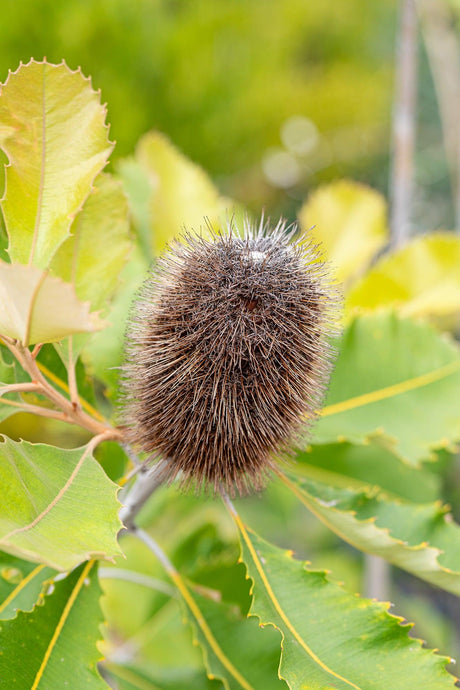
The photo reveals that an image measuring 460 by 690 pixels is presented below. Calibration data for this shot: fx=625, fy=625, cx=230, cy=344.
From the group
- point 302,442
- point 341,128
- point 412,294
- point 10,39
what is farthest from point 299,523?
point 341,128

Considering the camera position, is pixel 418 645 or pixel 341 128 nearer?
pixel 418 645

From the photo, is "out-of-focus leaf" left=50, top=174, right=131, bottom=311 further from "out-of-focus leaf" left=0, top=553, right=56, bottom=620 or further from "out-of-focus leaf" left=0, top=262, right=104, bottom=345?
"out-of-focus leaf" left=0, top=553, right=56, bottom=620

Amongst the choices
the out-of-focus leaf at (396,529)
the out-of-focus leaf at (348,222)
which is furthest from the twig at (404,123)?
the out-of-focus leaf at (396,529)

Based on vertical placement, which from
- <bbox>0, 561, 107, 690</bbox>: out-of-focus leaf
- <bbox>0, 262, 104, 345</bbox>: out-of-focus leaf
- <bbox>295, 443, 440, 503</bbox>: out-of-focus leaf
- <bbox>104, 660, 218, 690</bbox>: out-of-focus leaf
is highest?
<bbox>295, 443, 440, 503</bbox>: out-of-focus leaf

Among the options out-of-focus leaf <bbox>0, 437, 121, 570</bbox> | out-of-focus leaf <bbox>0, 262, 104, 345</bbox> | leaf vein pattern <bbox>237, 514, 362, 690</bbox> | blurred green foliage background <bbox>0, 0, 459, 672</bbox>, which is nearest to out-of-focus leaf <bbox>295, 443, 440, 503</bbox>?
leaf vein pattern <bbox>237, 514, 362, 690</bbox>

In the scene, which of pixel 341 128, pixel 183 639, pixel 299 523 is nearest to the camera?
pixel 183 639

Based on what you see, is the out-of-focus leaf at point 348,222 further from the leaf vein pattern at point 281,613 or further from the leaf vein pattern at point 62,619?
the leaf vein pattern at point 62,619

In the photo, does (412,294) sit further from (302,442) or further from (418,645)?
(418,645)
